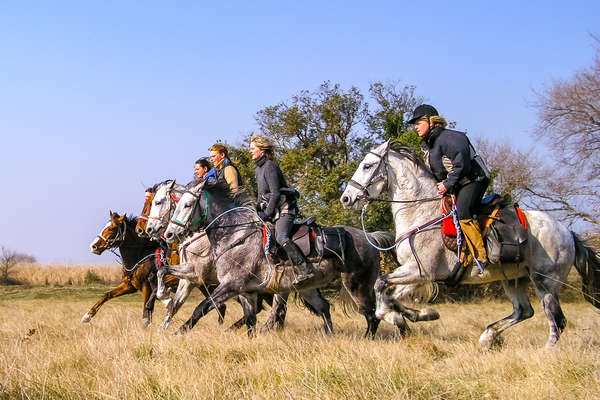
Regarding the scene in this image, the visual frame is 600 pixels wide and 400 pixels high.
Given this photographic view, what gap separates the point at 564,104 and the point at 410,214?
876 inches

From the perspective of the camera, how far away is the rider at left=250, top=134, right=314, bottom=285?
29.6 feet

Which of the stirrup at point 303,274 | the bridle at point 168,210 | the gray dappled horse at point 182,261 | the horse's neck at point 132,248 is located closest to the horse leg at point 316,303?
the gray dappled horse at point 182,261

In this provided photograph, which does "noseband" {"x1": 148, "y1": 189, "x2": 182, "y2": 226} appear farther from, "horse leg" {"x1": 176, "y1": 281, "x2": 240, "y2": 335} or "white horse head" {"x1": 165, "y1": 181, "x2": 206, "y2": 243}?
"horse leg" {"x1": 176, "y1": 281, "x2": 240, "y2": 335}

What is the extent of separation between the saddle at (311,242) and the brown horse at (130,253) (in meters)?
3.93

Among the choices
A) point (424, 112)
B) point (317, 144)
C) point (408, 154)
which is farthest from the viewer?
point (317, 144)

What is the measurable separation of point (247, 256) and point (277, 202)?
872mm

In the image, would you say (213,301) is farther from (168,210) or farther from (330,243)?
(168,210)

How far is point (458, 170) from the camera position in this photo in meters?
7.62

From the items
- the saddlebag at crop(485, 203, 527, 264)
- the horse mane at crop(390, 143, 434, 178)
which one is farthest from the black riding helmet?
the saddlebag at crop(485, 203, 527, 264)

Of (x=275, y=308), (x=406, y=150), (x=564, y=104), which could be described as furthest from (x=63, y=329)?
(x=564, y=104)

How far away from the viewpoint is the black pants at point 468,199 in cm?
765

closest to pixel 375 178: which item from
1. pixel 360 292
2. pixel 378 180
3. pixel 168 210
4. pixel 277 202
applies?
pixel 378 180

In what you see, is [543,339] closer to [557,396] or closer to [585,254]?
[585,254]

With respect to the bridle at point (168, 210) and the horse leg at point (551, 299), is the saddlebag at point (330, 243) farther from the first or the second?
the horse leg at point (551, 299)
